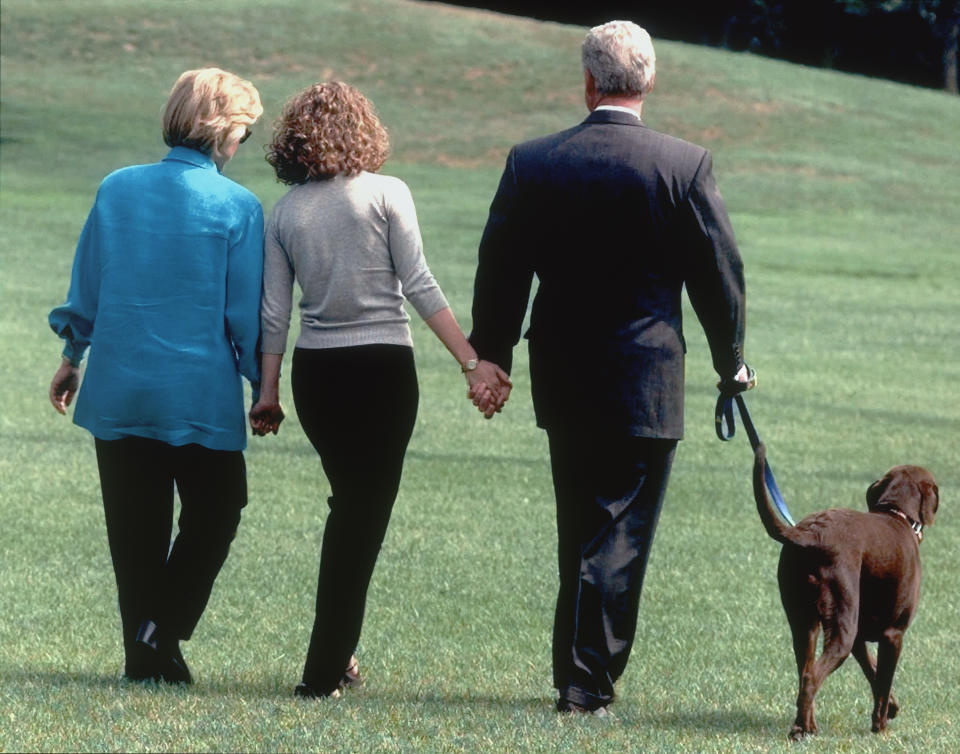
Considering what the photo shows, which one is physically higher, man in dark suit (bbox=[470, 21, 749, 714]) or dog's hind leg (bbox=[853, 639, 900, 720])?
man in dark suit (bbox=[470, 21, 749, 714])

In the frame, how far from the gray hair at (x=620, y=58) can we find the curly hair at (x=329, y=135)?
0.69 metres

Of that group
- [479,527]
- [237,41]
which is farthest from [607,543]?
[237,41]

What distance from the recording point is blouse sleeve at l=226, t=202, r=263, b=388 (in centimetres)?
546

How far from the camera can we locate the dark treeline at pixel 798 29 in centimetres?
6425

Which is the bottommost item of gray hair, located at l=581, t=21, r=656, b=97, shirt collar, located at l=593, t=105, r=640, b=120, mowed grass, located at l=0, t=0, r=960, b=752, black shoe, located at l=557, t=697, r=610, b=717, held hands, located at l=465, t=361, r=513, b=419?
mowed grass, located at l=0, t=0, r=960, b=752

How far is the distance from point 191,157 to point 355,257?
0.62 m

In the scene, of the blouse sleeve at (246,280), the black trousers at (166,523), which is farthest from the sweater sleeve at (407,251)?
the black trousers at (166,523)

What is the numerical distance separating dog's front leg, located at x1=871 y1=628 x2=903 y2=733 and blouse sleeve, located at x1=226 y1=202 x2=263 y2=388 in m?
2.13

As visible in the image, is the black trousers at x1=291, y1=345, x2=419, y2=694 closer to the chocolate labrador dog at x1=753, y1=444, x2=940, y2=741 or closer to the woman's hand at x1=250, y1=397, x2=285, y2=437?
the woman's hand at x1=250, y1=397, x2=285, y2=437

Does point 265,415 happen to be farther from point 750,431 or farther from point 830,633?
point 830,633

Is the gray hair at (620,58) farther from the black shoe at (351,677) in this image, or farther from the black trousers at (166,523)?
the black shoe at (351,677)

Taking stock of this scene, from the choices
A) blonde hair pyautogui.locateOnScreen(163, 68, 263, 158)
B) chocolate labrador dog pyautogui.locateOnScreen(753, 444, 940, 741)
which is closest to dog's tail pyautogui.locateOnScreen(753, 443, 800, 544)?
chocolate labrador dog pyautogui.locateOnScreen(753, 444, 940, 741)

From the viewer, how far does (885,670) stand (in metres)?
5.47

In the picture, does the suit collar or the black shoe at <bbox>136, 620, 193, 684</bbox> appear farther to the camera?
the black shoe at <bbox>136, 620, 193, 684</bbox>
